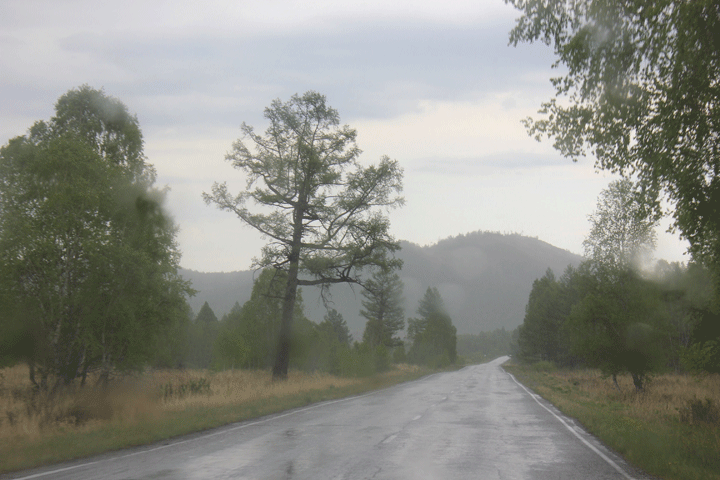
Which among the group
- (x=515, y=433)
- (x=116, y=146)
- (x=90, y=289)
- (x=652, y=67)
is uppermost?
(x=116, y=146)

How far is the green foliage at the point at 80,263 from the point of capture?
1368 centimetres

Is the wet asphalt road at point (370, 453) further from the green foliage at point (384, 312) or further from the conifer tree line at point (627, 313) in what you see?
the green foliage at point (384, 312)

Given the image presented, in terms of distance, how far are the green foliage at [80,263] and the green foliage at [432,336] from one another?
72.4 metres

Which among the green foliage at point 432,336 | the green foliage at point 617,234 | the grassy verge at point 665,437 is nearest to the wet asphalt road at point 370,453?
the grassy verge at point 665,437

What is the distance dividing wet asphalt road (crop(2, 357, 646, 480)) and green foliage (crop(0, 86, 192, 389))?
17.2 ft

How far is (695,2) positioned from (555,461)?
7.56m

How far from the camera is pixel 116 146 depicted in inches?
895

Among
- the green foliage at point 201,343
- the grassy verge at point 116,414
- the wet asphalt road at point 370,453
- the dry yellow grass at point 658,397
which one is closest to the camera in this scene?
the wet asphalt road at point 370,453

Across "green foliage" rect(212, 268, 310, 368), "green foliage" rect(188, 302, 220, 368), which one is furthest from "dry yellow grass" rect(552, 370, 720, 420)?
"green foliage" rect(188, 302, 220, 368)

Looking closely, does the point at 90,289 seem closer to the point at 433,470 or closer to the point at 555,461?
the point at 433,470

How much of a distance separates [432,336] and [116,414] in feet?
282

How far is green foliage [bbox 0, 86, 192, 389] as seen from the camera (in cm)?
1368

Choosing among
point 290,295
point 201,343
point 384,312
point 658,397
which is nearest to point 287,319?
point 290,295

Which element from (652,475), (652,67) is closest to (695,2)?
(652,67)
